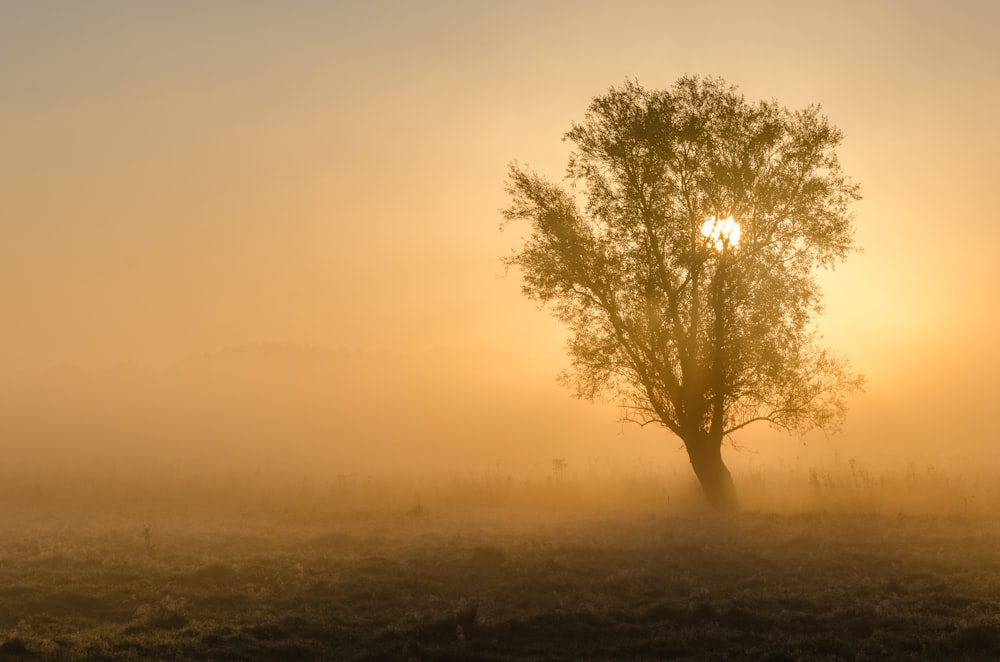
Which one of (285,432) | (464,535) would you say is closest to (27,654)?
(464,535)

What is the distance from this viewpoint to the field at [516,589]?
54.0 ft

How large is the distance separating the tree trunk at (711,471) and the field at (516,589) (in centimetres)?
404

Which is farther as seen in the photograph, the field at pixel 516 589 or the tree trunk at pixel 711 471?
the tree trunk at pixel 711 471

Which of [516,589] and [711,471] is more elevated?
[711,471]

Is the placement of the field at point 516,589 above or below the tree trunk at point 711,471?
below

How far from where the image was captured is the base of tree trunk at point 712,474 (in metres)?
37.2

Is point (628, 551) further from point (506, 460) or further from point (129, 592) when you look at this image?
point (506, 460)

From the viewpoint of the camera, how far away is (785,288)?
36.5 m

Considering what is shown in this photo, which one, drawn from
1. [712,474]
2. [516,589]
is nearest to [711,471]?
[712,474]

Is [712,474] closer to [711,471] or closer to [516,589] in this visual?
[711,471]

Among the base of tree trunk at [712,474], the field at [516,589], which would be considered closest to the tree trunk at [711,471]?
the base of tree trunk at [712,474]

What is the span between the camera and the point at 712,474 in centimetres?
3753

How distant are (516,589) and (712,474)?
17917 mm

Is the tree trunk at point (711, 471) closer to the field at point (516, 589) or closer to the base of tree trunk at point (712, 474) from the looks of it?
the base of tree trunk at point (712, 474)
